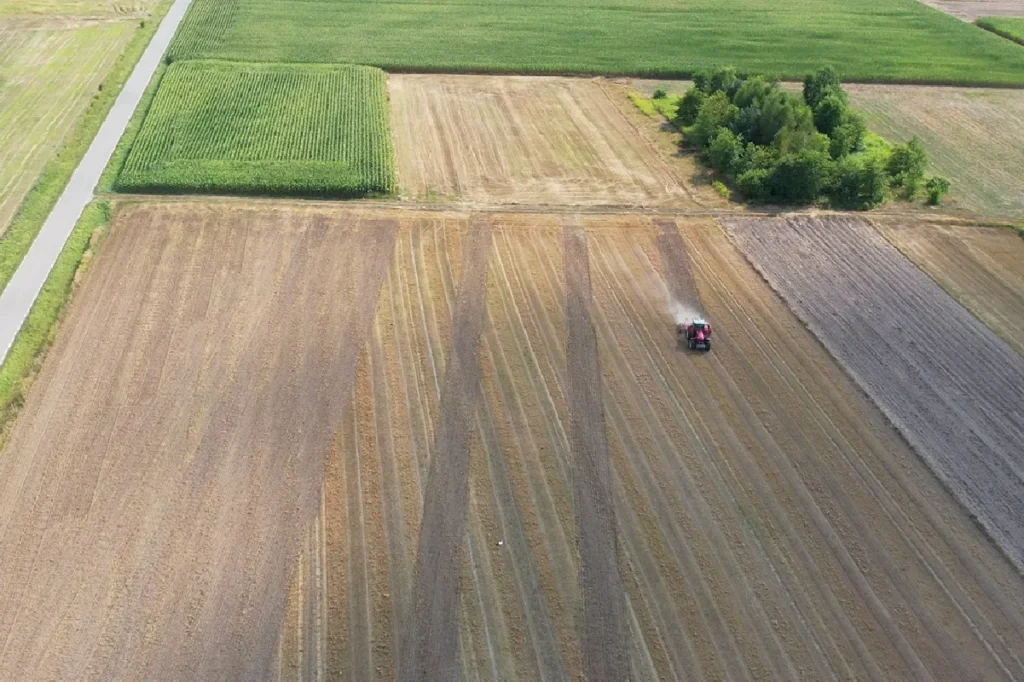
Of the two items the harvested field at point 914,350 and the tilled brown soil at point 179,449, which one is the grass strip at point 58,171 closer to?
the tilled brown soil at point 179,449

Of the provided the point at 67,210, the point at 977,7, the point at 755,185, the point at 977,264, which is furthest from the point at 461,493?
the point at 977,7

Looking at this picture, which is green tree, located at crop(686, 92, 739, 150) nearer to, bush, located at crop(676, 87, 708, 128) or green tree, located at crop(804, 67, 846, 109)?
bush, located at crop(676, 87, 708, 128)

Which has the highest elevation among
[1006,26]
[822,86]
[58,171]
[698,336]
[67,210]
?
[1006,26]

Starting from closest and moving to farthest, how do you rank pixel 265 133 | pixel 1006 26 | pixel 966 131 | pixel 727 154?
pixel 727 154 < pixel 265 133 < pixel 966 131 < pixel 1006 26

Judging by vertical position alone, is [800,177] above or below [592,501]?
above

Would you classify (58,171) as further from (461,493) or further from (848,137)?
(848,137)

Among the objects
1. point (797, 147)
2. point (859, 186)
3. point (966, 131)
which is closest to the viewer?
point (859, 186)

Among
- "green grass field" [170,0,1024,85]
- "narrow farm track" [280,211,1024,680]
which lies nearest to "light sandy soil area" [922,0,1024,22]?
"green grass field" [170,0,1024,85]

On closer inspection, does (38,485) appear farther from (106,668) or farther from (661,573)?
(661,573)
